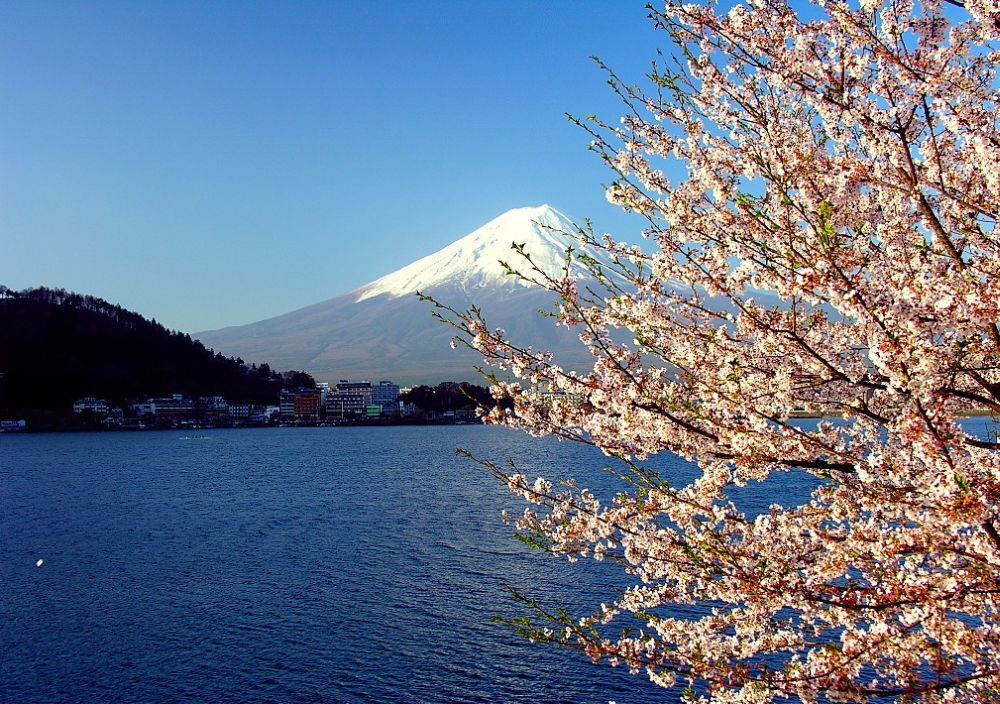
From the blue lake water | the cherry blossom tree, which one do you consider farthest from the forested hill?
the cherry blossom tree

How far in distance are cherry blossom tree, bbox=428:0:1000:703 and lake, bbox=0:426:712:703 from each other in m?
13.6

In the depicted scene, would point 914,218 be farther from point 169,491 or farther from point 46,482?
point 46,482

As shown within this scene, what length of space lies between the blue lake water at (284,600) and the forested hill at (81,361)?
128 meters

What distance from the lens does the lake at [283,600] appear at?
60.4 ft

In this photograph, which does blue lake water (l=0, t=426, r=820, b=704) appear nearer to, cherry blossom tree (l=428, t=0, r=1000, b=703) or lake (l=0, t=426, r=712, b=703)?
lake (l=0, t=426, r=712, b=703)

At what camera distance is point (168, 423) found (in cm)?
17688

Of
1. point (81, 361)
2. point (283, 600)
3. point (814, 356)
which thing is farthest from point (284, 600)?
point (81, 361)

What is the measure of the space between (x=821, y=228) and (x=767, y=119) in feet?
4.05

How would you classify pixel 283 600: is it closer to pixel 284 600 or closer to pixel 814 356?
pixel 284 600

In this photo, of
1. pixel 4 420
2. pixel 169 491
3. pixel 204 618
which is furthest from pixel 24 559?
pixel 4 420

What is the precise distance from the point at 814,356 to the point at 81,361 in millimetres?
192307

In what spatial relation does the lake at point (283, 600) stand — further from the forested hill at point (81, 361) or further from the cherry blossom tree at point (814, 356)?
the forested hill at point (81, 361)

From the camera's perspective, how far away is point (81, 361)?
173m

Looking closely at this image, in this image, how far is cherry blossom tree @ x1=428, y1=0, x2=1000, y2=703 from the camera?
3.50m
